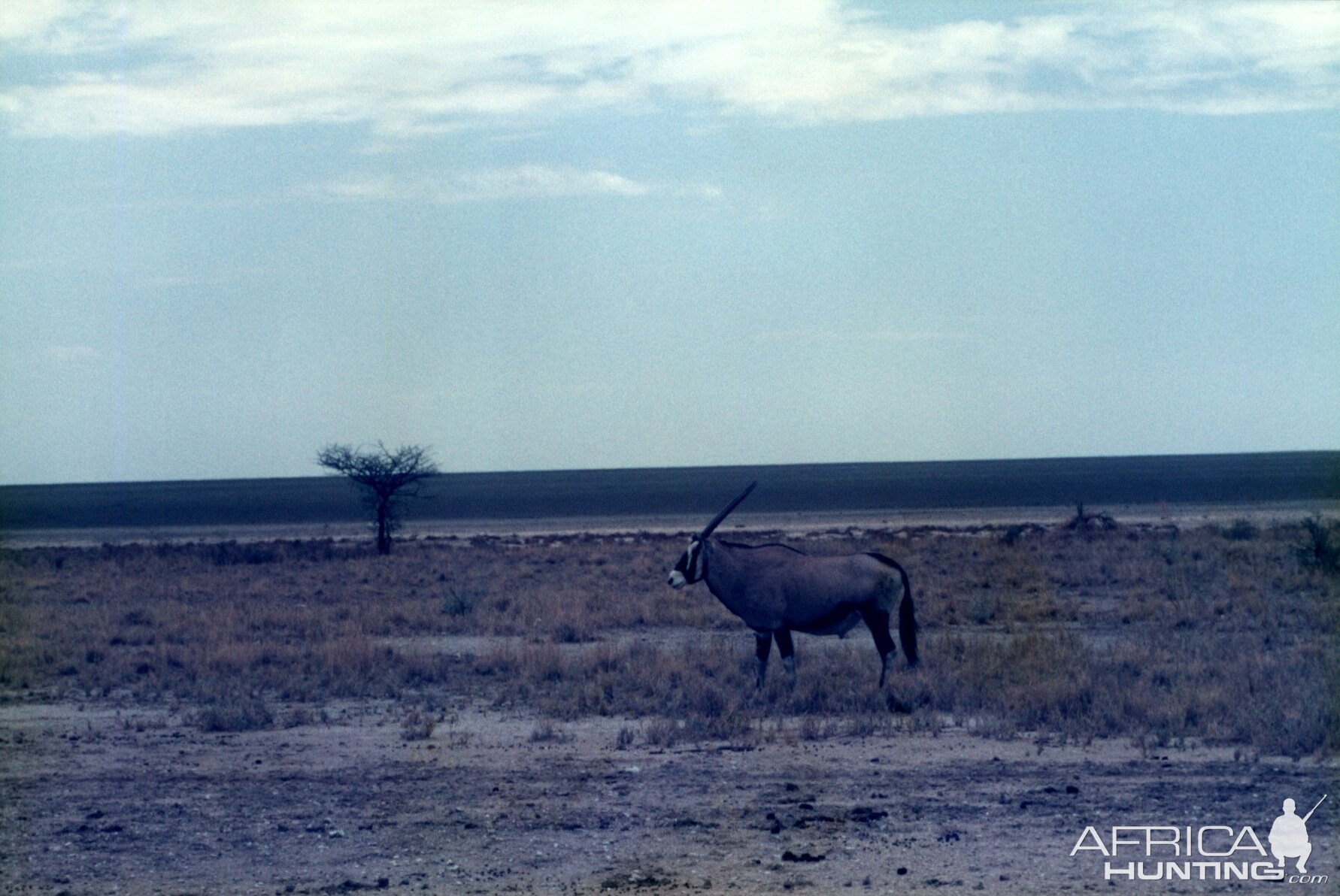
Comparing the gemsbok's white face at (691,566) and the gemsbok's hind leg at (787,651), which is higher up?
the gemsbok's white face at (691,566)

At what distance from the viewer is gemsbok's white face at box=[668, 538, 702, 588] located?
13266 mm

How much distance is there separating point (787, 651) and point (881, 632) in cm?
89

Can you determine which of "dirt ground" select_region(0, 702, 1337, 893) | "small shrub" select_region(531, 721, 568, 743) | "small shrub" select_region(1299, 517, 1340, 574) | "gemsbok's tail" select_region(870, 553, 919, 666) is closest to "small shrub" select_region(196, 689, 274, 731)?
"dirt ground" select_region(0, 702, 1337, 893)

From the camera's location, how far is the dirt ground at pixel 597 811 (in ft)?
24.8

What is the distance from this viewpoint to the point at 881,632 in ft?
42.7

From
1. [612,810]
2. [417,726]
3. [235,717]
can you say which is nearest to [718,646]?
[417,726]

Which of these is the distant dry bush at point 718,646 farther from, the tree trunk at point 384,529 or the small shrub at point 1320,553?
the tree trunk at point 384,529

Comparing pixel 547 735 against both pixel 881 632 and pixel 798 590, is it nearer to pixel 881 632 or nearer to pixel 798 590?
pixel 798 590

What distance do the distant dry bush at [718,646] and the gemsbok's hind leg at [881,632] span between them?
28 cm

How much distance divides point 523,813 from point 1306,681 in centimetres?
766

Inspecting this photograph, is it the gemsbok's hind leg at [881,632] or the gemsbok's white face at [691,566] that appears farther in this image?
the gemsbok's white face at [691,566]

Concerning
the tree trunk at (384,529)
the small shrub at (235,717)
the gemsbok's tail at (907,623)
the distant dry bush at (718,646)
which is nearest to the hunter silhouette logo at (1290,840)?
the distant dry bush at (718,646)

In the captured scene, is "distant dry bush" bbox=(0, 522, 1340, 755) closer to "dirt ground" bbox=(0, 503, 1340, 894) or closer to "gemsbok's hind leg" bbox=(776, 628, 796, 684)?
"gemsbok's hind leg" bbox=(776, 628, 796, 684)

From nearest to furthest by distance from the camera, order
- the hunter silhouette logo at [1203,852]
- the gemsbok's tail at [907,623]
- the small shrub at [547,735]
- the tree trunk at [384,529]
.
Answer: the hunter silhouette logo at [1203,852] → the small shrub at [547,735] → the gemsbok's tail at [907,623] → the tree trunk at [384,529]
